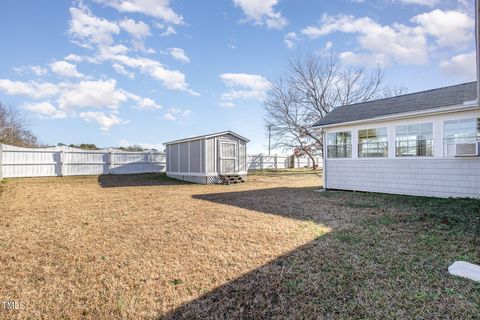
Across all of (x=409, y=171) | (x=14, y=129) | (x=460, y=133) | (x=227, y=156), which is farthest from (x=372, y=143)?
(x=14, y=129)

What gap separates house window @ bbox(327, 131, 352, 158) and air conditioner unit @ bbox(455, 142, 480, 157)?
11.1ft

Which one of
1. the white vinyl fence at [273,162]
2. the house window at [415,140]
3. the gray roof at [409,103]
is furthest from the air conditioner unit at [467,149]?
the white vinyl fence at [273,162]

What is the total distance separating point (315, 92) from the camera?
855 inches

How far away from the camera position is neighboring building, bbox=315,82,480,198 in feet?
24.2

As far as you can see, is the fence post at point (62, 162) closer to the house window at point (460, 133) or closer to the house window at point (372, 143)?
the house window at point (372, 143)

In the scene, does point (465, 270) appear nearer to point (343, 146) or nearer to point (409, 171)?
point (409, 171)

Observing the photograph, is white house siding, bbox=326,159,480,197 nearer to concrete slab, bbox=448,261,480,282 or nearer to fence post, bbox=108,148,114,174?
concrete slab, bbox=448,261,480,282

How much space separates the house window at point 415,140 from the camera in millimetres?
8094

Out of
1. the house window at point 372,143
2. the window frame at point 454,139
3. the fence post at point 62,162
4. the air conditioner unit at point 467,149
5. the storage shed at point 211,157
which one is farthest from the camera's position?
the fence post at point 62,162

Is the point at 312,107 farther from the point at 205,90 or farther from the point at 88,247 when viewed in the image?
the point at 88,247

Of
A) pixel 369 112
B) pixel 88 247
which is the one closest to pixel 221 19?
pixel 369 112

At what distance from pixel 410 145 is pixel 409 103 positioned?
64.7 inches

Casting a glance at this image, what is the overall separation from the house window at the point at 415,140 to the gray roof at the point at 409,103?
592 mm

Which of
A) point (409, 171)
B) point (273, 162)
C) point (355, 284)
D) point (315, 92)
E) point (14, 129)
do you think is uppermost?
point (315, 92)
